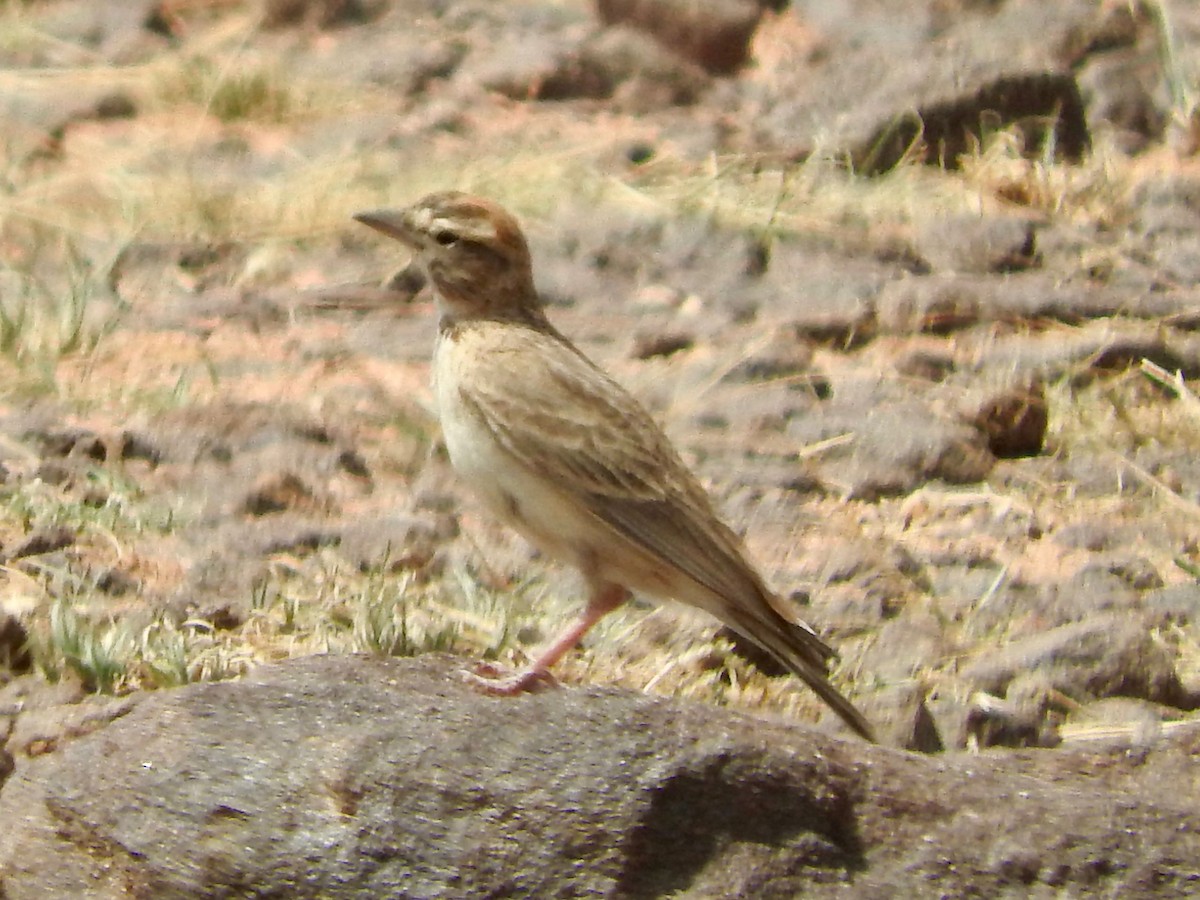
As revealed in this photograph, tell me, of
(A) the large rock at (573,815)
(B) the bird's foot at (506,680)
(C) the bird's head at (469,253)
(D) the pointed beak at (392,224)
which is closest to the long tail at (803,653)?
(A) the large rock at (573,815)

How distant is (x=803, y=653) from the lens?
483 centimetres

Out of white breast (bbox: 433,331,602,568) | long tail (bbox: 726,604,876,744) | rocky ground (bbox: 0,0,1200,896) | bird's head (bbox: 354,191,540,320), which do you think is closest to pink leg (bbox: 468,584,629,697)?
white breast (bbox: 433,331,602,568)

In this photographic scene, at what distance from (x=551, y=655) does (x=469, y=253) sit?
1307 millimetres

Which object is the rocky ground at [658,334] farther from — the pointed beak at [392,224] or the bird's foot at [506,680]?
the pointed beak at [392,224]

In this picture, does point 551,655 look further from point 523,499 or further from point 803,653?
point 803,653

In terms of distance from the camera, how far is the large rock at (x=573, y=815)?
408cm

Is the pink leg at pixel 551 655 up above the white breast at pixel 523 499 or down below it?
below

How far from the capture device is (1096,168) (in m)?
8.66

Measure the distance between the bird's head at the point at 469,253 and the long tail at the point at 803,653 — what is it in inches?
52.5

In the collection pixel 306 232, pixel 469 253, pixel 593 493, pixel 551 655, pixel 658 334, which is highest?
pixel 469 253

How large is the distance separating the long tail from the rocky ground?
1.02 feet

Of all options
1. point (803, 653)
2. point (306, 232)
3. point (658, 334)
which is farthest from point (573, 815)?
point (306, 232)

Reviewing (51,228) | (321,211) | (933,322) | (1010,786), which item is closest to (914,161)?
(933,322)

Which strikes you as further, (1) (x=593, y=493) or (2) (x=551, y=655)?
(1) (x=593, y=493)
